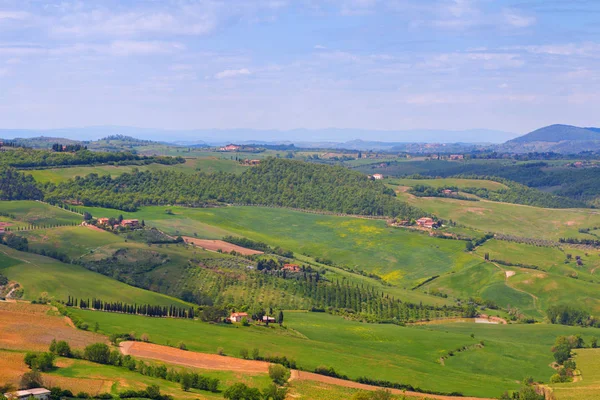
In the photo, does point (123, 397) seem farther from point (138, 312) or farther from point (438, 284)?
point (438, 284)

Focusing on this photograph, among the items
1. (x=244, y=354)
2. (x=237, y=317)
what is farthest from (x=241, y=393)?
(x=237, y=317)

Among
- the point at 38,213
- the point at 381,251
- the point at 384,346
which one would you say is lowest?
the point at 384,346

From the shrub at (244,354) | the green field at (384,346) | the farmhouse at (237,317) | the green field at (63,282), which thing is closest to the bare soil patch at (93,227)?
the green field at (63,282)

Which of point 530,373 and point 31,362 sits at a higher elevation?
point 31,362

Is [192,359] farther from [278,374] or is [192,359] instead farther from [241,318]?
[241,318]

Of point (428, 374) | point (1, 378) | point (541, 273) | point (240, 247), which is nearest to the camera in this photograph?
point (1, 378)

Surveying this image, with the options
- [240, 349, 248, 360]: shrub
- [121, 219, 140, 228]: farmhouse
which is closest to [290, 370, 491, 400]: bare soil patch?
[240, 349, 248, 360]: shrub

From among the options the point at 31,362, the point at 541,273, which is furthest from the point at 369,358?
the point at 541,273
